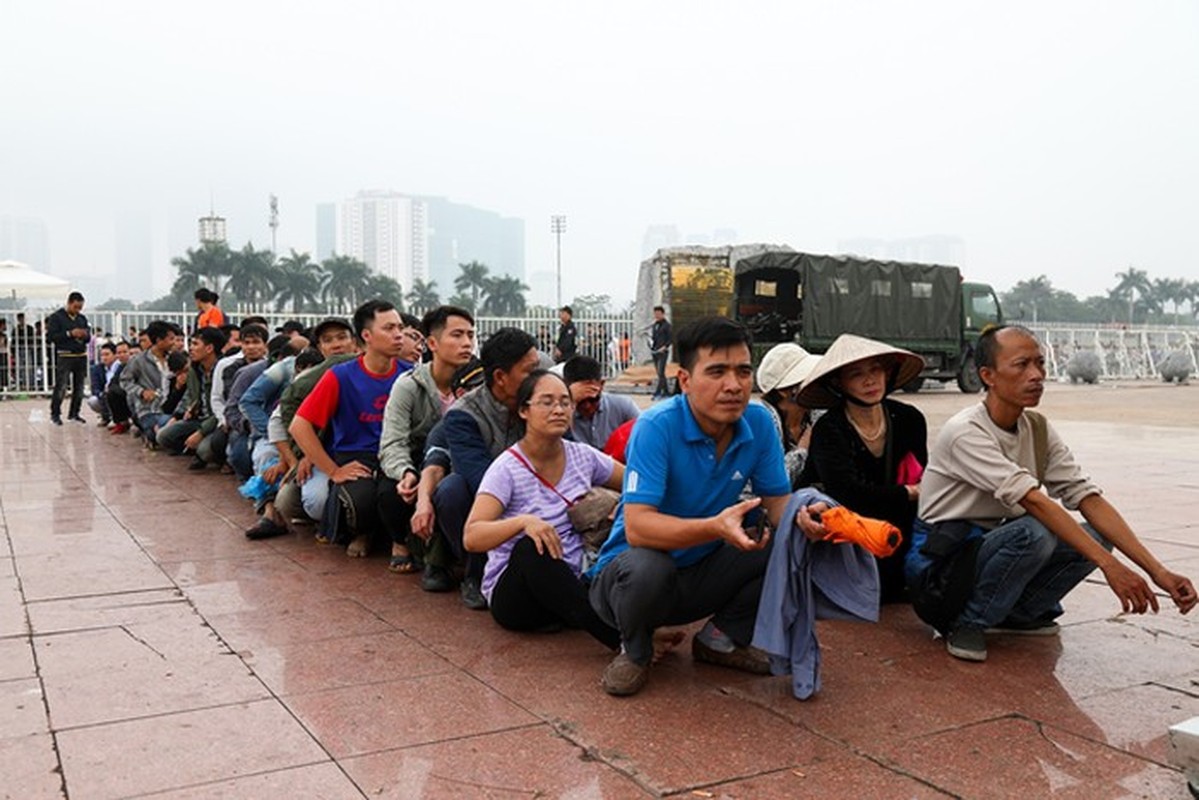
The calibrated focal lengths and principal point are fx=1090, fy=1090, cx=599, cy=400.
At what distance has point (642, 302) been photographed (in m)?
25.3

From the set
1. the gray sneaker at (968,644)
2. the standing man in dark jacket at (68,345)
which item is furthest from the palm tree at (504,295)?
the gray sneaker at (968,644)

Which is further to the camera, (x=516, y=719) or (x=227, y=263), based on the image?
(x=227, y=263)

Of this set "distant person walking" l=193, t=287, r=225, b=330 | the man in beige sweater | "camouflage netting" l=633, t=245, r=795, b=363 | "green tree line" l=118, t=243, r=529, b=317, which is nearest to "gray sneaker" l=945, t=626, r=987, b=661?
the man in beige sweater

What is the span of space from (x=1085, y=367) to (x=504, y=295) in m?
48.2

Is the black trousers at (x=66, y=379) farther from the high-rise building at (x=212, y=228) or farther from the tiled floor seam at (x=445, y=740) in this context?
the high-rise building at (x=212, y=228)

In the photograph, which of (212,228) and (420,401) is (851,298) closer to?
(420,401)

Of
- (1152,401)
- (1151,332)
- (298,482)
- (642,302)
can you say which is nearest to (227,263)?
(642,302)

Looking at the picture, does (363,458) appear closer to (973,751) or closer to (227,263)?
(973,751)

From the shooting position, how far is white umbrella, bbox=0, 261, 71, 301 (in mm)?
20312

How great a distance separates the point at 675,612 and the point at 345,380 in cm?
269

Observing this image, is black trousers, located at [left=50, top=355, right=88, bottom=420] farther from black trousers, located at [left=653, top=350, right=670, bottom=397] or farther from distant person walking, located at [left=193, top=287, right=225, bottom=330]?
black trousers, located at [left=653, top=350, right=670, bottom=397]

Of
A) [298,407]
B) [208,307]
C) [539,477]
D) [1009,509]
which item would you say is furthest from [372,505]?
[208,307]

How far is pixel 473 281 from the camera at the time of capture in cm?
6856

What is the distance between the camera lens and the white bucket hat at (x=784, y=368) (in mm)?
4574
